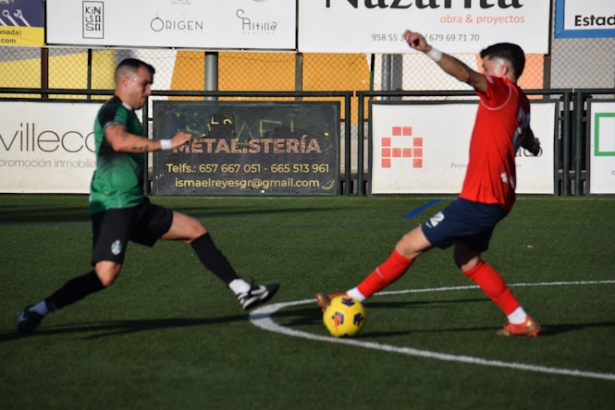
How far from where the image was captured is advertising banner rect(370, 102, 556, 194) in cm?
1778

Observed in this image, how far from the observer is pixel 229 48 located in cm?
2066

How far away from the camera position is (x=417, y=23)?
68.0 ft

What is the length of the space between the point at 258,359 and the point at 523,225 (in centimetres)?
864

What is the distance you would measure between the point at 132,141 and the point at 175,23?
14.5 m

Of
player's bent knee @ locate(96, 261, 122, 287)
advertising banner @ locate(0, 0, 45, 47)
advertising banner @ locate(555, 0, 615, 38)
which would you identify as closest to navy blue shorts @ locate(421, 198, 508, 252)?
player's bent knee @ locate(96, 261, 122, 287)

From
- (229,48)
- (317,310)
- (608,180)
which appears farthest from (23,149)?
(317,310)

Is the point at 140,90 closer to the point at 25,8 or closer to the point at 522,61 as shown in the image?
the point at 522,61

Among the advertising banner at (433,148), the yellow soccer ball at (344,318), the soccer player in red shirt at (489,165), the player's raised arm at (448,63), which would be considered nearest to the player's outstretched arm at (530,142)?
the soccer player in red shirt at (489,165)

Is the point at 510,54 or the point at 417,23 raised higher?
the point at 417,23

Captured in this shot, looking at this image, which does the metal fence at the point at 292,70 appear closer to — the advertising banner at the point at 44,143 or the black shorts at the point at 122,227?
the advertising banner at the point at 44,143

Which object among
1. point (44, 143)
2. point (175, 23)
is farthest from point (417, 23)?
point (44, 143)

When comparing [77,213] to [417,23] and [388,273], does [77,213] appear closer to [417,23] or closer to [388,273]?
[417,23]

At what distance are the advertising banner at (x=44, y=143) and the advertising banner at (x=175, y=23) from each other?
303cm

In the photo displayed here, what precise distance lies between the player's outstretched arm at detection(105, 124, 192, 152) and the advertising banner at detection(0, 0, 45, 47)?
48.2 ft
